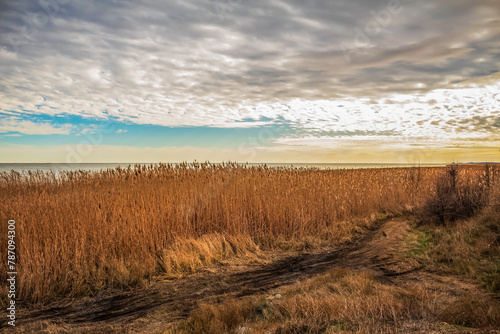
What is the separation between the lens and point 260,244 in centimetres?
860

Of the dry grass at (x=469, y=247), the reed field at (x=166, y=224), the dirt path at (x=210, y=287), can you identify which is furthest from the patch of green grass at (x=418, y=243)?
the reed field at (x=166, y=224)

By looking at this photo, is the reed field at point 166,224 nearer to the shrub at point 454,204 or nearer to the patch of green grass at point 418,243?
the shrub at point 454,204

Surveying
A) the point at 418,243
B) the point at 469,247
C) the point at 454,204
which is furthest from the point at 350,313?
the point at 454,204

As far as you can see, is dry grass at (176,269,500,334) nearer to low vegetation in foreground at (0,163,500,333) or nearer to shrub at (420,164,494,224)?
low vegetation in foreground at (0,163,500,333)

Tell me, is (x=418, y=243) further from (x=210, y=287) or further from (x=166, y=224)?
(x=166, y=224)

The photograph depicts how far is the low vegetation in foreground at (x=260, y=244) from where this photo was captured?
11.8 feet

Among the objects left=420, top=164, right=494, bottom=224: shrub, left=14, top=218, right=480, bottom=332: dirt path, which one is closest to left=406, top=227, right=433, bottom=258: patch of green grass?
left=14, top=218, right=480, bottom=332: dirt path

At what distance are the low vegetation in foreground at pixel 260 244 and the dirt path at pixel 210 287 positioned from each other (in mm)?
377

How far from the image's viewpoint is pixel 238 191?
31.9 feet

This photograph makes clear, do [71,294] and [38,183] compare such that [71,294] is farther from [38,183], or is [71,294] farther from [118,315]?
[38,183]

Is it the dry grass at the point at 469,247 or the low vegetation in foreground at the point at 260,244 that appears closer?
the low vegetation in foreground at the point at 260,244

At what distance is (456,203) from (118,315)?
29.1 feet

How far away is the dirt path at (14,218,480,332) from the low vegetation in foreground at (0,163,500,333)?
377 mm

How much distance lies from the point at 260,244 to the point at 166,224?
2.61 meters
